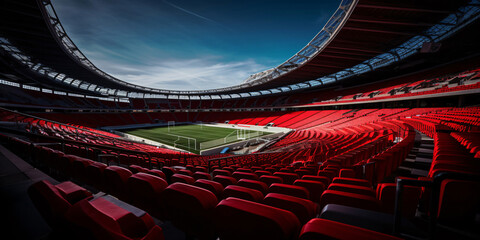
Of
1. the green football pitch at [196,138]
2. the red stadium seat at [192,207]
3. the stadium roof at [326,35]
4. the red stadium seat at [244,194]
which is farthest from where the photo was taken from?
the green football pitch at [196,138]

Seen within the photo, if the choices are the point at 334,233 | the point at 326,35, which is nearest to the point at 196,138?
the point at 326,35

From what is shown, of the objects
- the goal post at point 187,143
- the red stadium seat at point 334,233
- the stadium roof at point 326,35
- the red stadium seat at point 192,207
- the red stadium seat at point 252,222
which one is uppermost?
the stadium roof at point 326,35

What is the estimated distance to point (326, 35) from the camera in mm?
18969

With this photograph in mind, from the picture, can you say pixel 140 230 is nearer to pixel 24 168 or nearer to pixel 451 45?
pixel 24 168

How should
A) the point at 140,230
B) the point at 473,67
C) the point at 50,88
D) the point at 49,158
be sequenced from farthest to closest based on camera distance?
the point at 50,88, the point at 473,67, the point at 49,158, the point at 140,230

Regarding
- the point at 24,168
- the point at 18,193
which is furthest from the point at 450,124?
the point at 24,168

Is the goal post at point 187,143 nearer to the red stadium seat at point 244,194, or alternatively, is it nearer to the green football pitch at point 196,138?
the green football pitch at point 196,138

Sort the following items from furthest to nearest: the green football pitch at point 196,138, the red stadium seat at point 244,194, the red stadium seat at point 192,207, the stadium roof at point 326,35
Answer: the green football pitch at point 196,138 → the stadium roof at point 326,35 → the red stadium seat at point 244,194 → the red stadium seat at point 192,207

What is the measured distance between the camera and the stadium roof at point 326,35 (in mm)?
13438

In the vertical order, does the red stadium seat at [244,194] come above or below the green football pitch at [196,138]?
above

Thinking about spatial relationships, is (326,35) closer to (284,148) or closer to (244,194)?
(284,148)

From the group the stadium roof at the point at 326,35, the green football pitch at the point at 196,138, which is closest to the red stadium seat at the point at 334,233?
the stadium roof at the point at 326,35

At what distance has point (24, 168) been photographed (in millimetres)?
3492

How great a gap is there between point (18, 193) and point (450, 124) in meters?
16.9
